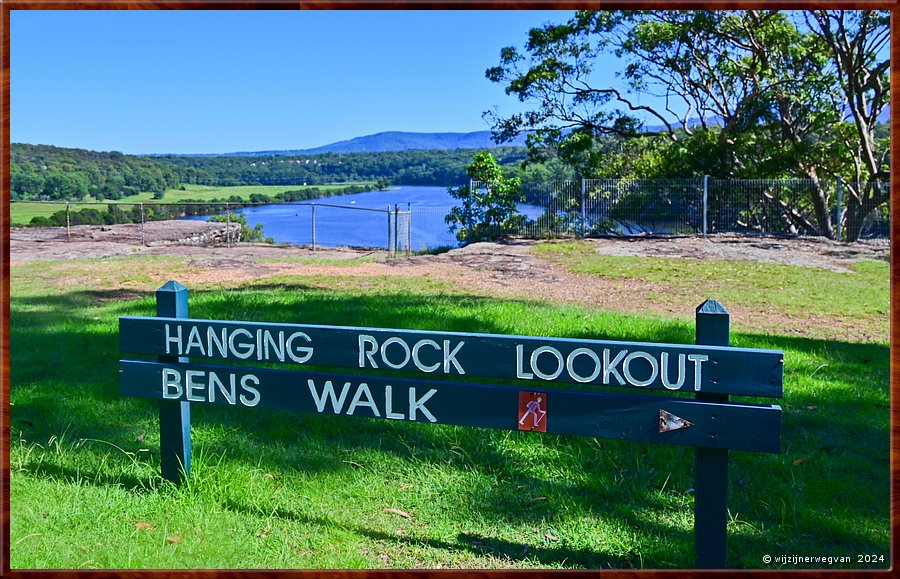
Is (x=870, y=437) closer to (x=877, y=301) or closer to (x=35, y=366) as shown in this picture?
(x=35, y=366)

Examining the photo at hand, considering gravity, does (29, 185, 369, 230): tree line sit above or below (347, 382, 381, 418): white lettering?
above

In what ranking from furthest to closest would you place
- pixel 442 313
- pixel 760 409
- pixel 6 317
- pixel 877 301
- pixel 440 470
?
pixel 877 301 → pixel 442 313 → pixel 440 470 → pixel 6 317 → pixel 760 409

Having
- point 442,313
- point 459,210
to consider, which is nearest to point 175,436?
point 442,313

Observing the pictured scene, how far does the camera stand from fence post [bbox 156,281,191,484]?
335 centimetres

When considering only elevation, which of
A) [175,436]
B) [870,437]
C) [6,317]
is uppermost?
[6,317]

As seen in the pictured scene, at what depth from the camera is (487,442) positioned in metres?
4.28

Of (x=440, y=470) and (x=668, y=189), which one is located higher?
(x=668, y=189)

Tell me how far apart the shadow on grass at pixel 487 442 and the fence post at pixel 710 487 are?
1.31 feet

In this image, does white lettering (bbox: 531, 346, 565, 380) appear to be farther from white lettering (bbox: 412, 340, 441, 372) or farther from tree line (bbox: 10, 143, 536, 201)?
tree line (bbox: 10, 143, 536, 201)

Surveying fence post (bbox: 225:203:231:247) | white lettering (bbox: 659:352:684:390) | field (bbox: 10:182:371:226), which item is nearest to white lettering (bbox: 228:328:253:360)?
white lettering (bbox: 659:352:684:390)

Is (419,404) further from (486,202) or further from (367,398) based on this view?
(486,202)

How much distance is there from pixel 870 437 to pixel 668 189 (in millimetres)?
16987

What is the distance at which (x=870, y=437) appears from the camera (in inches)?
177

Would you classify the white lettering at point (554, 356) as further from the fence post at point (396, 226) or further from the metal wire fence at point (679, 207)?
the metal wire fence at point (679, 207)
